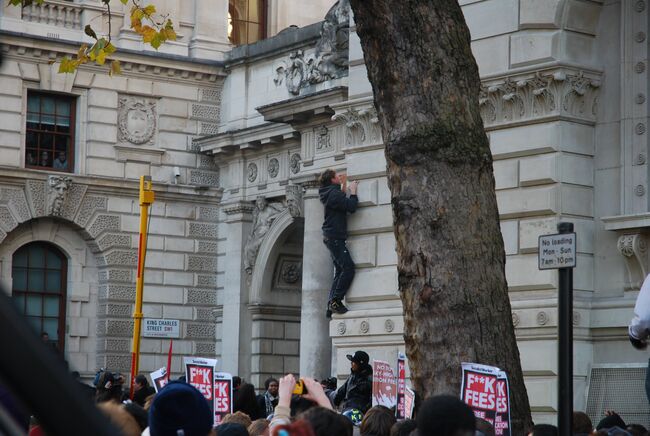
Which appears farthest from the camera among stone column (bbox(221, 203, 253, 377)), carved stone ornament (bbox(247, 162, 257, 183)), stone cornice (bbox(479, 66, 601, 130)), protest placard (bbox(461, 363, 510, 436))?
carved stone ornament (bbox(247, 162, 257, 183))

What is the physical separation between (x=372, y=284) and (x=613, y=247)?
353cm

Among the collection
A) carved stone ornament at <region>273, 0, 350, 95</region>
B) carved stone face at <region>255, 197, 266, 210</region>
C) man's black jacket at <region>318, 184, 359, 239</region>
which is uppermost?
carved stone ornament at <region>273, 0, 350, 95</region>

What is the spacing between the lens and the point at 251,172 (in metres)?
32.0

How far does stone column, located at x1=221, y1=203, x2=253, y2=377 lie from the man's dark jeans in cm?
1333

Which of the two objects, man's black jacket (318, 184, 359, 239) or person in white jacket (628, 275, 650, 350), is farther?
man's black jacket (318, 184, 359, 239)

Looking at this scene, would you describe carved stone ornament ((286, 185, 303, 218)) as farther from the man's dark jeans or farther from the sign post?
the sign post

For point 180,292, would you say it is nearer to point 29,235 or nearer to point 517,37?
point 29,235

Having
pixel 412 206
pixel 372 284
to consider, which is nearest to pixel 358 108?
pixel 372 284

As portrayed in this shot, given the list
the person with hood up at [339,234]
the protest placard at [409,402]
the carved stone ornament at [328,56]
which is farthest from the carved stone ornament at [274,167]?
the protest placard at [409,402]

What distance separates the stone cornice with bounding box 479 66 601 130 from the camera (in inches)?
592

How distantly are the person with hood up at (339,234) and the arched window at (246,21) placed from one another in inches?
654

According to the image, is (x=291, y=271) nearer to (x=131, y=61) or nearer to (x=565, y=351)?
(x=131, y=61)

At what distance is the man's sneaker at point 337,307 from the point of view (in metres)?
18.0

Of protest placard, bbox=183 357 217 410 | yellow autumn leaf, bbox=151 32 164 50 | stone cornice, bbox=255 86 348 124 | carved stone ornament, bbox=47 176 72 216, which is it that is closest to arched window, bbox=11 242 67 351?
carved stone ornament, bbox=47 176 72 216
